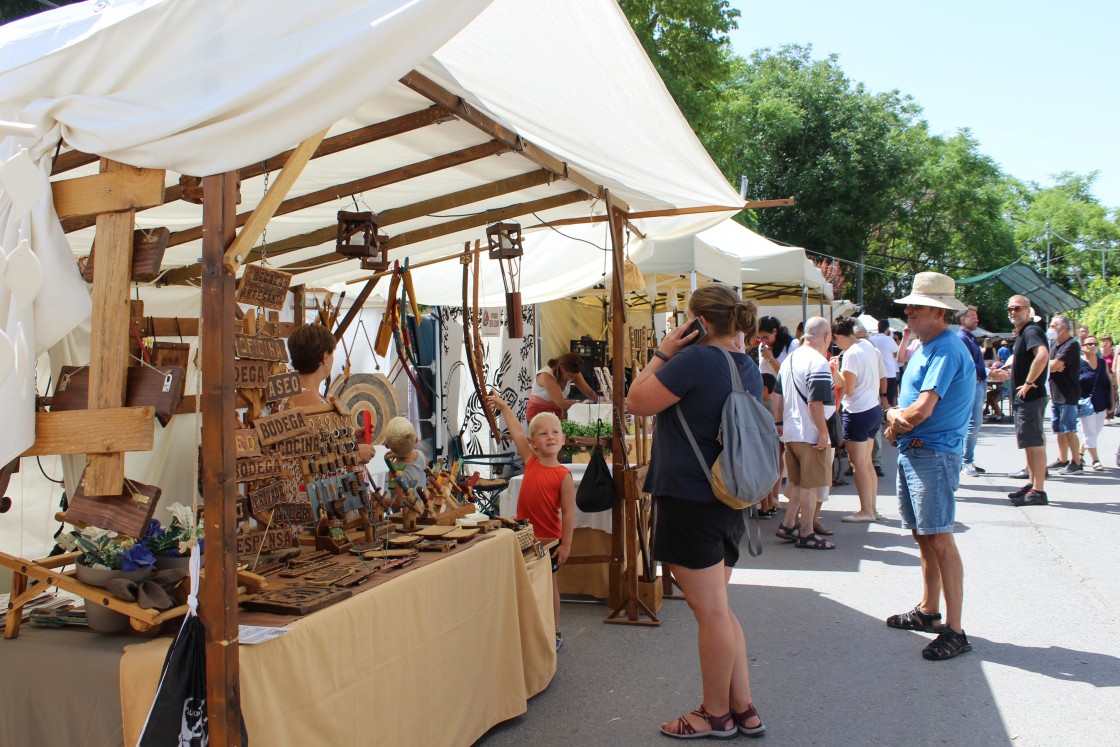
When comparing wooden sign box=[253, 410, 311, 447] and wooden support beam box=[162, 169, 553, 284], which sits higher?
wooden support beam box=[162, 169, 553, 284]

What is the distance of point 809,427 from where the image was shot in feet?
23.9

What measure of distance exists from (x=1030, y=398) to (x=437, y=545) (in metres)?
7.56

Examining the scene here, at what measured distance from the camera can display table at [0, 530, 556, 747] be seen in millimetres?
2465

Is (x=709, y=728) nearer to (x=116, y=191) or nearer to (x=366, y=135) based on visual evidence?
(x=366, y=135)

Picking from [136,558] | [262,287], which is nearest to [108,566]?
[136,558]

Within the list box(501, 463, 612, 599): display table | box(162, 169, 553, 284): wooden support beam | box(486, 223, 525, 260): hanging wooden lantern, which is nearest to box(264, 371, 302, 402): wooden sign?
box(162, 169, 553, 284): wooden support beam

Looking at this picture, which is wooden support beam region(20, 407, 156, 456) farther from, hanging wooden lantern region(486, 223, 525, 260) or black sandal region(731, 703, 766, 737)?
hanging wooden lantern region(486, 223, 525, 260)

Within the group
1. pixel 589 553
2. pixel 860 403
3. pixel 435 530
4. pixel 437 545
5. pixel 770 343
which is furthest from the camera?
pixel 770 343

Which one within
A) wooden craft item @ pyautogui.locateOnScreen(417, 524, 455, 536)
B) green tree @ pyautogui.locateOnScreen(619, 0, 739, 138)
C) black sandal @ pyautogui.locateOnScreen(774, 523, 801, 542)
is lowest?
black sandal @ pyautogui.locateOnScreen(774, 523, 801, 542)

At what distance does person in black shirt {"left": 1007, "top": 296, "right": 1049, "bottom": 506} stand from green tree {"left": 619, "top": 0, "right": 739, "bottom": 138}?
26.6 ft

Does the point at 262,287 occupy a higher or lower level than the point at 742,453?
higher

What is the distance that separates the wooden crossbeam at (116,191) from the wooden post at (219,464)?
0.14 meters

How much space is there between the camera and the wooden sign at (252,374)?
2.84 m

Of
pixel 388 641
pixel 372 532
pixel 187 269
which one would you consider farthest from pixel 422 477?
pixel 187 269
